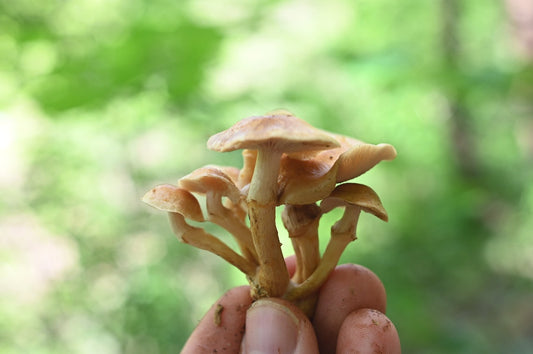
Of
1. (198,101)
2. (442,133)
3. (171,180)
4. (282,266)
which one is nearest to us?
(282,266)

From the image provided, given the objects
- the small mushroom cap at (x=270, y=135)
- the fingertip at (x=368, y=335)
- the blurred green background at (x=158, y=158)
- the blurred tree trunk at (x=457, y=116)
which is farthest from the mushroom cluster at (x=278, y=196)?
the blurred tree trunk at (x=457, y=116)

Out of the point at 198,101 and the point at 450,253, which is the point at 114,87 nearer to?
the point at 198,101

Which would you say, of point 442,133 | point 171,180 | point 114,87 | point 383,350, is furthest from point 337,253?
point 442,133

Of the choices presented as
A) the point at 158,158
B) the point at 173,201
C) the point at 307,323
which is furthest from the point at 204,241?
the point at 158,158

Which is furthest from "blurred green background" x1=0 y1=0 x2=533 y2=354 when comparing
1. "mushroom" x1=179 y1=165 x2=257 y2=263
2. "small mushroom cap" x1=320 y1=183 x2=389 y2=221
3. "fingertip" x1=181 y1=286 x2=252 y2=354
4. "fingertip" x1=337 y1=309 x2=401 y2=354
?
"fingertip" x1=337 y1=309 x2=401 y2=354

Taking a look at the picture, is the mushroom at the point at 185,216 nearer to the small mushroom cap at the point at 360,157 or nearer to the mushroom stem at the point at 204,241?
the mushroom stem at the point at 204,241
